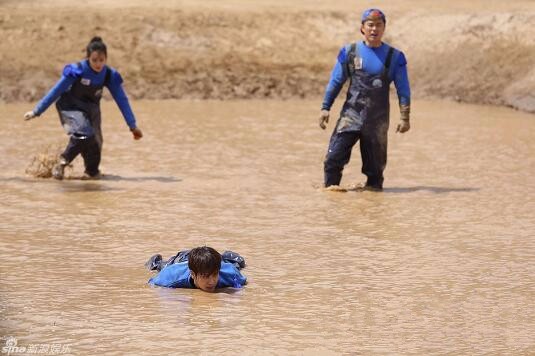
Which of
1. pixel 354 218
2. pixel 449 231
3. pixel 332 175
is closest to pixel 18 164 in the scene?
pixel 332 175

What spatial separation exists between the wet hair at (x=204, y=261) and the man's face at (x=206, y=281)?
3 centimetres

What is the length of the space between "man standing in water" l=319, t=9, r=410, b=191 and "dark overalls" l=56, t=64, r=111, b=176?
216 cm

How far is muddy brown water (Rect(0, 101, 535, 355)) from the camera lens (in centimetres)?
737

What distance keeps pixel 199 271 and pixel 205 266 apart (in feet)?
0.21

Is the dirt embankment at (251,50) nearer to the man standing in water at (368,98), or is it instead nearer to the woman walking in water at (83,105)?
the woman walking in water at (83,105)

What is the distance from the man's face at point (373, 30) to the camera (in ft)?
39.0

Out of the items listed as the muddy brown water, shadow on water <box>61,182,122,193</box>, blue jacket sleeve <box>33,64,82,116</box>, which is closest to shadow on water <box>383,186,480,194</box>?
A: the muddy brown water

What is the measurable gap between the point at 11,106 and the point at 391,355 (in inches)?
474

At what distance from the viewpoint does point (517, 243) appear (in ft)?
32.4

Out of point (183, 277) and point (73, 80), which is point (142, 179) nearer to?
point (73, 80)

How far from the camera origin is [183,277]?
8273mm

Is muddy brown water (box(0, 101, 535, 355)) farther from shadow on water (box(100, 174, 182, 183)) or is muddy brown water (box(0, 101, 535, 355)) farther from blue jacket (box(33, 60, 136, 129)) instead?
blue jacket (box(33, 60, 136, 129))

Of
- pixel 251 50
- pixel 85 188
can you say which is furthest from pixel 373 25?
pixel 251 50

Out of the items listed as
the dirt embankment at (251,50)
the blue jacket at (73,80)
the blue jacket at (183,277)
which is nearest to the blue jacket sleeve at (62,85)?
the blue jacket at (73,80)
